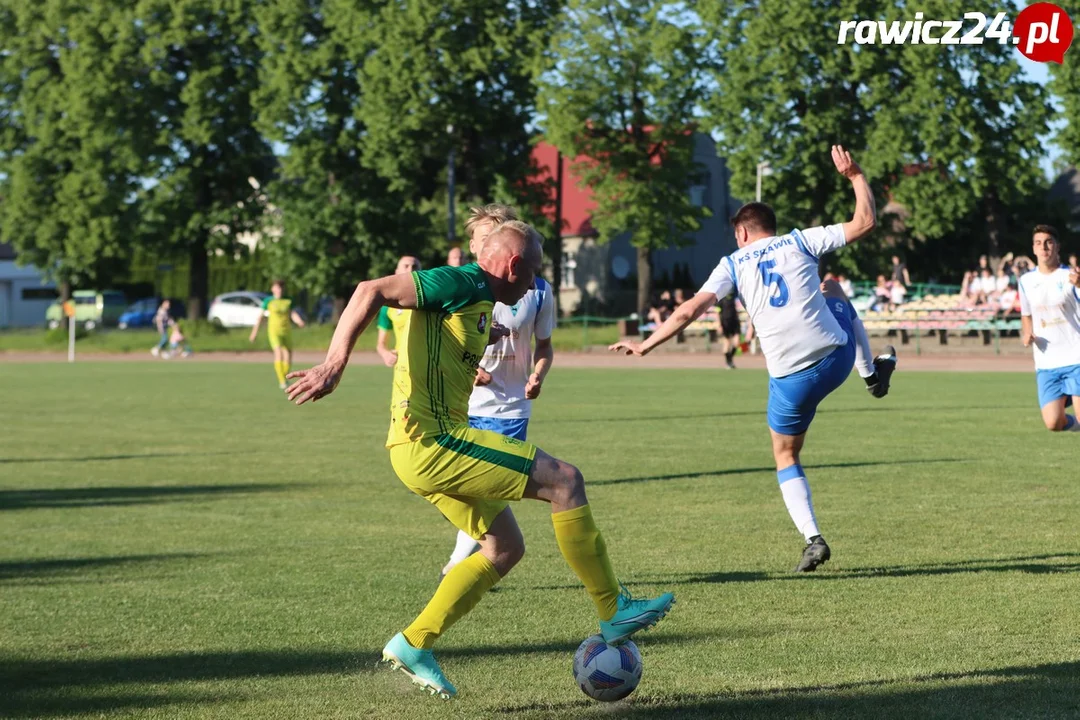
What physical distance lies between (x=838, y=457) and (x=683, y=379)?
→ 16261mm

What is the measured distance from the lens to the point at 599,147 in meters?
51.5

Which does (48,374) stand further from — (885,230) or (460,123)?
(885,230)

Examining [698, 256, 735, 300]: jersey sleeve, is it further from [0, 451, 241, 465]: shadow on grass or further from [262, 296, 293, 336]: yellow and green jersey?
[262, 296, 293, 336]: yellow and green jersey

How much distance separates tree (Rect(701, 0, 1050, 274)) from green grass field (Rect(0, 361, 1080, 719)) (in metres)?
30.9

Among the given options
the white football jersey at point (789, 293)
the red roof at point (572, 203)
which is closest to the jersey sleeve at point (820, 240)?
the white football jersey at point (789, 293)

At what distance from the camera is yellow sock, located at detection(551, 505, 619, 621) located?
5301 mm

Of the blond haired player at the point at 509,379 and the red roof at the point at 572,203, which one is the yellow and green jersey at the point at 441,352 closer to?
the blond haired player at the point at 509,379

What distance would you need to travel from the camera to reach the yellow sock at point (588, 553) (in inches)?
209

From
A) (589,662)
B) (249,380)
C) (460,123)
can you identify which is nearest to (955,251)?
(460,123)

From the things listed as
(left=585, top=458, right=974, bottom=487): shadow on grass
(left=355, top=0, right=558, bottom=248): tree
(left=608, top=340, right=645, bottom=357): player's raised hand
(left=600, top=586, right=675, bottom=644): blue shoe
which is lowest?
(left=585, top=458, right=974, bottom=487): shadow on grass

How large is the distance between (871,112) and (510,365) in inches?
1695

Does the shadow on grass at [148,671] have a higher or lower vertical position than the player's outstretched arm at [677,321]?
lower

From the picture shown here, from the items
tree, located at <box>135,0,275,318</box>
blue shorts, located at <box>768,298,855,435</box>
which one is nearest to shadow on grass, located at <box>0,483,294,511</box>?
blue shorts, located at <box>768,298,855,435</box>

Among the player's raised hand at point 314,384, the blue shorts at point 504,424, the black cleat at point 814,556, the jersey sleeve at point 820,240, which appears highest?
the jersey sleeve at point 820,240
